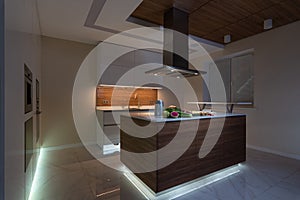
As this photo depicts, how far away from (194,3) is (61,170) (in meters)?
3.39

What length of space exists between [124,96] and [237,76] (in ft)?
10.5

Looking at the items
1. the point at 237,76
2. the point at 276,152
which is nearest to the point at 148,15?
the point at 237,76

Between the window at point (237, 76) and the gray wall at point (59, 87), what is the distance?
3935 millimetres

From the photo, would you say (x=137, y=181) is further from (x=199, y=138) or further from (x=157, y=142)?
(x=199, y=138)

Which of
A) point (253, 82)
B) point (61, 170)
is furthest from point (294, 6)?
point (61, 170)

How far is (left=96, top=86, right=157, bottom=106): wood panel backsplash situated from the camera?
437 cm

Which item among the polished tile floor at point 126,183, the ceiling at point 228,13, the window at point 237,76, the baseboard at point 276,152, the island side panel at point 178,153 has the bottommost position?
the polished tile floor at point 126,183

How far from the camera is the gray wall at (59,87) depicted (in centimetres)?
364

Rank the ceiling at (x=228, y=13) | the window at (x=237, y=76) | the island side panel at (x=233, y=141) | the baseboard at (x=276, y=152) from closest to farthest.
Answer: the island side panel at (x=233, y=141) < the ceiling at (x=228, y=13) < the baseboard at (x=276, y=152) < the window at (x=237, y=76)

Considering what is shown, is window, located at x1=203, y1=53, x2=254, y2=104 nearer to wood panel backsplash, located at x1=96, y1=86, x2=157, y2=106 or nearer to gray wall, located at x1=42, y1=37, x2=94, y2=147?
wood panel backsplash, located at x1=96, y1=86, x2=157, y2=106

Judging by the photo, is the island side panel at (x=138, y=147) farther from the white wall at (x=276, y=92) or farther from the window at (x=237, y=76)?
the window at (x=237, y=76)

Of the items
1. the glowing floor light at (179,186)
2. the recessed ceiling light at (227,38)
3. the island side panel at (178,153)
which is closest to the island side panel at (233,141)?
the glowing floor light at (179,186)

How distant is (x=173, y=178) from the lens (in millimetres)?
1941

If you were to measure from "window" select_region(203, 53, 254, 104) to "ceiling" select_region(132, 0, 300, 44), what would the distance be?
2.80 ft
